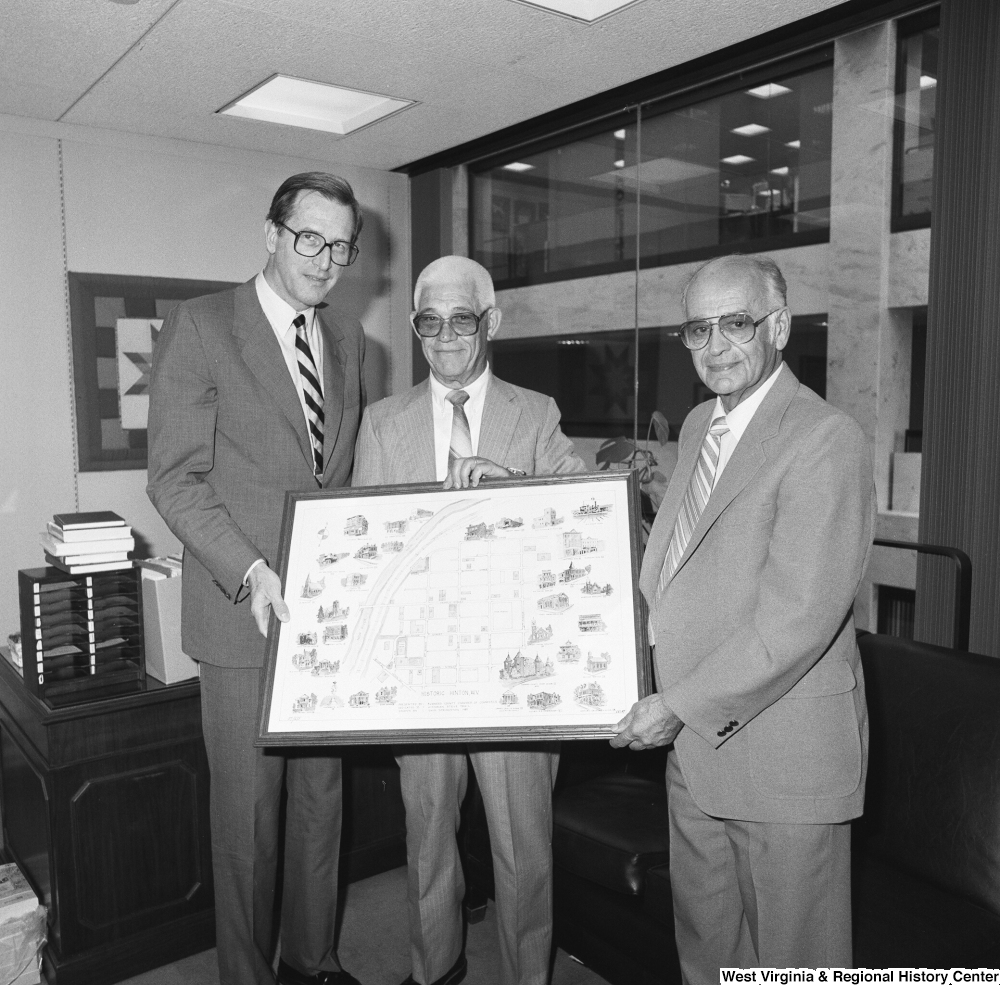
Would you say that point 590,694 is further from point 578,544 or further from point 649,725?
point 578,544

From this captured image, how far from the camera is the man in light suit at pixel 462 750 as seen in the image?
2.17m

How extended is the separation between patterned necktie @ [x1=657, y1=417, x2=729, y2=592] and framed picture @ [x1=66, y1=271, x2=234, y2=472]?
279 cm

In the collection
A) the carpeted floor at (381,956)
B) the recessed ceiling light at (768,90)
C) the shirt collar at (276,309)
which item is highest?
the recessed ceiling light at (768,90)

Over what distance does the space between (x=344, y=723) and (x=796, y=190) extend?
2396mm

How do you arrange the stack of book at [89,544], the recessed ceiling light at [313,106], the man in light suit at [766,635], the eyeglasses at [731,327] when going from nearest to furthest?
the man in light suit at [766,635] → the eyeglasses at [731,327] → the stack of book at [89,544] → the recessed ceiling light at [313,106]

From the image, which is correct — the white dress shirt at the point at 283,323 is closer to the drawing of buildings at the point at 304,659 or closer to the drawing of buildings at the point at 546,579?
the drawing of buildings at the point at 304,659

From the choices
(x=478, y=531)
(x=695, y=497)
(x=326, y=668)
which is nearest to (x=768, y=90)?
(x=695, y=497)

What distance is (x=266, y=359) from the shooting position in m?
2.24

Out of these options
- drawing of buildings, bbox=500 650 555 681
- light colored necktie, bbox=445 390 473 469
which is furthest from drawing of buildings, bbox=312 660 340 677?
light colored necktie, bbox=445 390 473 469

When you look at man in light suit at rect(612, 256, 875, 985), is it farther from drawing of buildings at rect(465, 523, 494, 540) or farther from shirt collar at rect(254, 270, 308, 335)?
shirt collar at rect(254, 270, 308, 335)

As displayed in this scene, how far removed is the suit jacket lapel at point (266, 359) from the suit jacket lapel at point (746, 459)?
1019 mm

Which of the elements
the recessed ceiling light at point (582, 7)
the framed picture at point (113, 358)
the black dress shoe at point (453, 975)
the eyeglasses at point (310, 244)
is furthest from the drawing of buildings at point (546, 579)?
the framed picture at point (113, 358)

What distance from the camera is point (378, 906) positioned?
10.3 feet

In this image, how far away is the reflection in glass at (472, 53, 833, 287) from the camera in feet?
10.5
